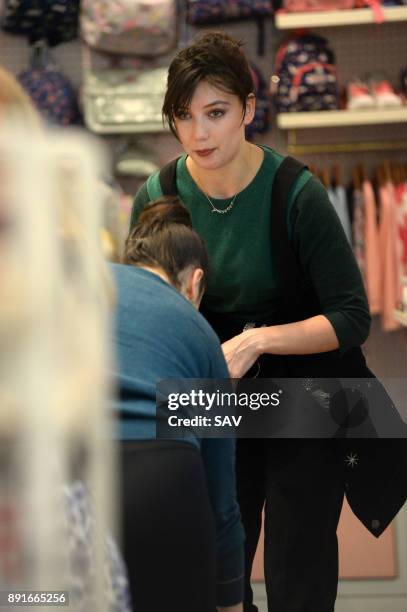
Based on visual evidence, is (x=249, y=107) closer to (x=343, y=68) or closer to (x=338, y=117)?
(x=338, y=117)

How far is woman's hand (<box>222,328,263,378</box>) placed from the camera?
135cm

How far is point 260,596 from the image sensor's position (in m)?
1.41

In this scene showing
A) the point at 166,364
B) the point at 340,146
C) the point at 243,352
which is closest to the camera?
the point at 166,364

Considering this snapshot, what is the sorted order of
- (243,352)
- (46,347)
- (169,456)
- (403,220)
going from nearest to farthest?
(46,347), (169,456), (243,352), (403,220)

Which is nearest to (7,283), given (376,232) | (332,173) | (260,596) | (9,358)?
(9,358)

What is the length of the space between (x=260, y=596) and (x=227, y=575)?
0.28 metres

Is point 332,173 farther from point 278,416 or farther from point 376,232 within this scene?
point 278,416

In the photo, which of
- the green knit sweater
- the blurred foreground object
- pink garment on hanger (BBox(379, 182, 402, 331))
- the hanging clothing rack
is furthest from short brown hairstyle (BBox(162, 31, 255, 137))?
the hanging clothing rack

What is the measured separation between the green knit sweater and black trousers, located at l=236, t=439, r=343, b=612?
18 cm

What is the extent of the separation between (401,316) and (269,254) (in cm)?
163

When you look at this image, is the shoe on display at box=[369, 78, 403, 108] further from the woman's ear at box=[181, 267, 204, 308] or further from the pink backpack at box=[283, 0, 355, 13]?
the woman's ear at box=[181, 267, 204, 308]

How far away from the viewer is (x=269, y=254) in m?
1.39

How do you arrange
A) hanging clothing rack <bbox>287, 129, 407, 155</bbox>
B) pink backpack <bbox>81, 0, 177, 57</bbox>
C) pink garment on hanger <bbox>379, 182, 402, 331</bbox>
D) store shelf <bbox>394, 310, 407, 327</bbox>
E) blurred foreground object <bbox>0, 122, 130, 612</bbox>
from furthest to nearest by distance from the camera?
hanging clothing rack <bbox>287, 129, 407, 155</bbox>, pink garment on hanger <bbox>379, 182, 402, 331</bbox>, pink backpack <bbox>81, 0, 177, 57</bbox>, store shelf <bbox>394, 310, 407, 327</bbox>, blurred foreground object <bbox>0, 122, 130, 612</bbox>

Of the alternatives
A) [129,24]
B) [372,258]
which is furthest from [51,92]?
[372,258]
